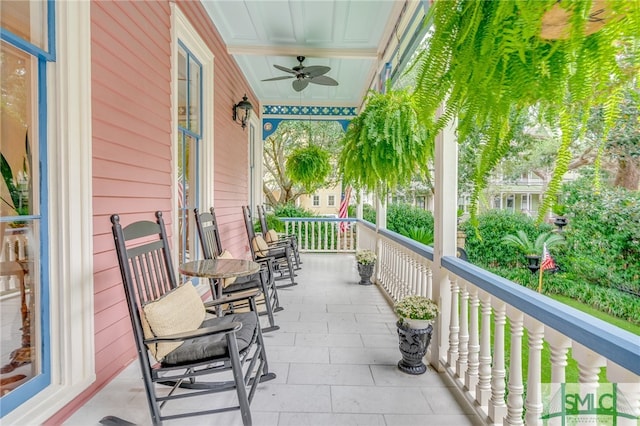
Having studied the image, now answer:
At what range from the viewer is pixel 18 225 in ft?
5.08

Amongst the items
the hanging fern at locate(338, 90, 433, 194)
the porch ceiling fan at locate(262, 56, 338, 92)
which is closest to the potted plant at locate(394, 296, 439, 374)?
the hanging fern at locate(338, 90, 433, 194)

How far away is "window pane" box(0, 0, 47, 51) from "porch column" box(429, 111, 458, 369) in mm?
2242

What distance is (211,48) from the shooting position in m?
4.12

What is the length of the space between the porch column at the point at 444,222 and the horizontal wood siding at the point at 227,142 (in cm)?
267

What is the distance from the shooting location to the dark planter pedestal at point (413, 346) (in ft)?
7.63

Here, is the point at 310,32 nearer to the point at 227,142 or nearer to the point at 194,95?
the point at 194,95

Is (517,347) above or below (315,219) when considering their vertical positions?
below

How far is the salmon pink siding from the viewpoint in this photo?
1999mm

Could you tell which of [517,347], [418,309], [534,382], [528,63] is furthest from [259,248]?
[528,63]

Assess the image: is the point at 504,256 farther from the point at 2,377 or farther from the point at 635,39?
the point at 2,377

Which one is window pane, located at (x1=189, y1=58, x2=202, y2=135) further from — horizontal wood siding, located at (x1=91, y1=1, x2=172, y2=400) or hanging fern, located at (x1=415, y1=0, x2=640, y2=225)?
hanging fern, located at (x1=415, y1=0, x2=640, y2=225)

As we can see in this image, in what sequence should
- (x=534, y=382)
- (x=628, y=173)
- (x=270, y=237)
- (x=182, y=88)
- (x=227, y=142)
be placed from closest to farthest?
1. (x=628, y=173)
2. (x=534, y=382)
3. (x=182, y=88)
4. (x=227, y=142)
5. (x=270, y=237)

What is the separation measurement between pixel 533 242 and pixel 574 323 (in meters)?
1.06

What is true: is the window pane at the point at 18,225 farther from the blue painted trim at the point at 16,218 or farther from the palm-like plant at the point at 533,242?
the palm-like plant at the point at 533,242
